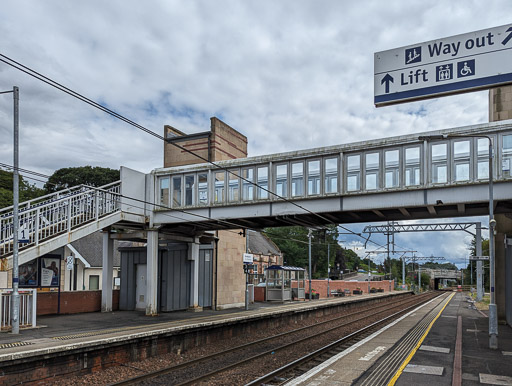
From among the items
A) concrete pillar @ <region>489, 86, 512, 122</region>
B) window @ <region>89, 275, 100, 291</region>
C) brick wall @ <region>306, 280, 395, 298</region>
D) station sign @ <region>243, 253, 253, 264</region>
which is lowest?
brick wall @ <region>306, 280, 395, 298</region>

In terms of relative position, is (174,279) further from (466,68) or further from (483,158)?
(466,68)

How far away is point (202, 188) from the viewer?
22672 mm

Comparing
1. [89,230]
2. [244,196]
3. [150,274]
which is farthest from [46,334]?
[244,196]

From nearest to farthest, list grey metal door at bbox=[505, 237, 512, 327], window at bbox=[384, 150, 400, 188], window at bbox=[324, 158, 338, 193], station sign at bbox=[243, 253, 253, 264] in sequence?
1. window at bbox=[384, 150, 400, 188]
2. window at bbox=[324, 158, 338, 193]
3. grey metal door at bbox=[505, 237, 512, 327]
4. station sign at bbox=[243, 253, 253, 264]

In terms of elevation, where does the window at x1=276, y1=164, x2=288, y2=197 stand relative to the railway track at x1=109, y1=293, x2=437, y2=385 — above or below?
above

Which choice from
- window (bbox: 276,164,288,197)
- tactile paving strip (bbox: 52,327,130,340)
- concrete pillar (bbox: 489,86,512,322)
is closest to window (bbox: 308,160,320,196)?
window (bbox: 276,164,288,197)

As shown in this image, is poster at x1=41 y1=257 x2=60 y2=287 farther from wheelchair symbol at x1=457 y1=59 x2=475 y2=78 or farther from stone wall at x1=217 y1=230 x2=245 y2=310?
wheelchair symbol at x1=457 y1=59 x2=475 y2=78

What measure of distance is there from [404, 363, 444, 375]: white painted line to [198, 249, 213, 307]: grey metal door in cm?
1513

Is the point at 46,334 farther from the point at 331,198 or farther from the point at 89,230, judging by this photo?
the point at 331,198

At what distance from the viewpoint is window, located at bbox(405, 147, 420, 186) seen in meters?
17.9

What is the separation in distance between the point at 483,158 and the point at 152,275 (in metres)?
14.9

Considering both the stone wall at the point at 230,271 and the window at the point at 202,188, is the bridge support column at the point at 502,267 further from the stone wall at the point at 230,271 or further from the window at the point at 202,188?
the window at the point at 202,188

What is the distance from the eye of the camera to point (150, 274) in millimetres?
22297

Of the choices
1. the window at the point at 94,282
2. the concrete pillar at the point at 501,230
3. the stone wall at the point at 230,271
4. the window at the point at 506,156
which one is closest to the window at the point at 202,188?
the stone wall at the point at 230,271
